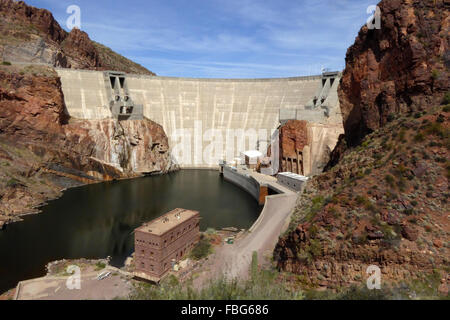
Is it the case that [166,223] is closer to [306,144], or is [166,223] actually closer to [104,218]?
[104,218]

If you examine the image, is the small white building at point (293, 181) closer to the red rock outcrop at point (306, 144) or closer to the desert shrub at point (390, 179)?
the red rock outcrop at point (306, 144)

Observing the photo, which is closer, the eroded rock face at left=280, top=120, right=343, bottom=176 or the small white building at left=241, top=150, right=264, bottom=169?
the eroded rock face at left=280, top=120, right=343, bottom=176

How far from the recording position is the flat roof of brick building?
64.9ft

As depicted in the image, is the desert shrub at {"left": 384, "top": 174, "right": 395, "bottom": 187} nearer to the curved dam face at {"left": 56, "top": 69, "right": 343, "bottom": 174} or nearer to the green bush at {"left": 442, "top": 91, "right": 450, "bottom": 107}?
the green bush at {"left": 442, "top": 91, "right": 450, "bottom": 107}

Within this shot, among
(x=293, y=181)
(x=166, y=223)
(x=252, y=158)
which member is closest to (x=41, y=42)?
(x=252, y=158)

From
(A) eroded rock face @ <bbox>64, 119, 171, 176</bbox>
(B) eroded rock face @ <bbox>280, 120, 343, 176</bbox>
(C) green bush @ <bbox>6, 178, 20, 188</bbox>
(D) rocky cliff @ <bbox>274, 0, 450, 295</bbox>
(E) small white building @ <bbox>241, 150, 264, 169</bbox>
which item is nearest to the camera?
(D) rocky cliff @ <bbox>274, 0, 450, 295</bbox>

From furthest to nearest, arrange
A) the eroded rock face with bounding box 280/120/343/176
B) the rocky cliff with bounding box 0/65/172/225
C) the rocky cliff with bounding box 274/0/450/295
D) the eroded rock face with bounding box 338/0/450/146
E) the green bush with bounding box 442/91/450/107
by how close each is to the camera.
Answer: the eroded rock face with bounding box 280/120/343/176 < the rocky cliff with bounding box 0/65/172/225 < the eroded rock face with bounding box 338/0/450/146 < the green bush with bounding box 442/91/450/107 < the rocky cliff with bounding box 274/0/450/295

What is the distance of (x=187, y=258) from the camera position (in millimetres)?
21547

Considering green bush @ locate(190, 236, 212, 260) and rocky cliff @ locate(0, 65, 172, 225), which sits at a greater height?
rocky cliff @ locate(0, 65, 172, 225)

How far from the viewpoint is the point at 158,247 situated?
18.9m

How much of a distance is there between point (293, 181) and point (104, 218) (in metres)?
21.3

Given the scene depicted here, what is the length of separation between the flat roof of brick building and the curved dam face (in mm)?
36948

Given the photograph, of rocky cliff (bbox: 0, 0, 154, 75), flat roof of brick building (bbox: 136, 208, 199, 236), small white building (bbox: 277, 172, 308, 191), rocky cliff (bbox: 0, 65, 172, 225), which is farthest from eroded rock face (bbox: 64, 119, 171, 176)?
flat roof of brick building (bbox: 136, 208, 199, 236)

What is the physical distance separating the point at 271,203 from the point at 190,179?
25124 mm
